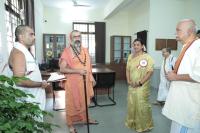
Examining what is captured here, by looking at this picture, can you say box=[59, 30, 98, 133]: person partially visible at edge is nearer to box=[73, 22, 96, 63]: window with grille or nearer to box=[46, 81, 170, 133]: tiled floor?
box=[46, 81, 170, 133]: tiled floor

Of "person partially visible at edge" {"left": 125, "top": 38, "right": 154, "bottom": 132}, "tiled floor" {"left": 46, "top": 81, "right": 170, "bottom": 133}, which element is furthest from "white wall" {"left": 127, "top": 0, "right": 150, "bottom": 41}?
"person partially visible at edge" {"left": 125, "top": 38, "right": 154, "bottom": 132}

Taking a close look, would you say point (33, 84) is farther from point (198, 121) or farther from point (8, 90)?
point (198, 121)

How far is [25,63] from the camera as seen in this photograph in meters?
1.98

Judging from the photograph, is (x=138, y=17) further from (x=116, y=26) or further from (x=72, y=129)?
(x=72, y=129)

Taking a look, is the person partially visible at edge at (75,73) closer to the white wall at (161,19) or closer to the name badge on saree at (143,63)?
the name badge on saree at (143,63)

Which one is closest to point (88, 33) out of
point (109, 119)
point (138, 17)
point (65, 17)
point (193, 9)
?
point (65, 17)

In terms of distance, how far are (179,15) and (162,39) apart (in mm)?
989

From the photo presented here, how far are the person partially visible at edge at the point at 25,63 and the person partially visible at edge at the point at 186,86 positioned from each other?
128 centimetres

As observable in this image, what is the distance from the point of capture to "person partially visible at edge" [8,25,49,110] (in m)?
1.93

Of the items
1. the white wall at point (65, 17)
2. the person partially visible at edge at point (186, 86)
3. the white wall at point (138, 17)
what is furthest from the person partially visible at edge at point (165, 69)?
the white wall at point (65, 17)

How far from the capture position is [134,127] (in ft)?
11.1

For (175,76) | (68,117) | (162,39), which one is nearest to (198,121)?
(175,76)

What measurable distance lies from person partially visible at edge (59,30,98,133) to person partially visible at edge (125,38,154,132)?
0.67 meters

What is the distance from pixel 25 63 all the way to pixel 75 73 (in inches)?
49.5
